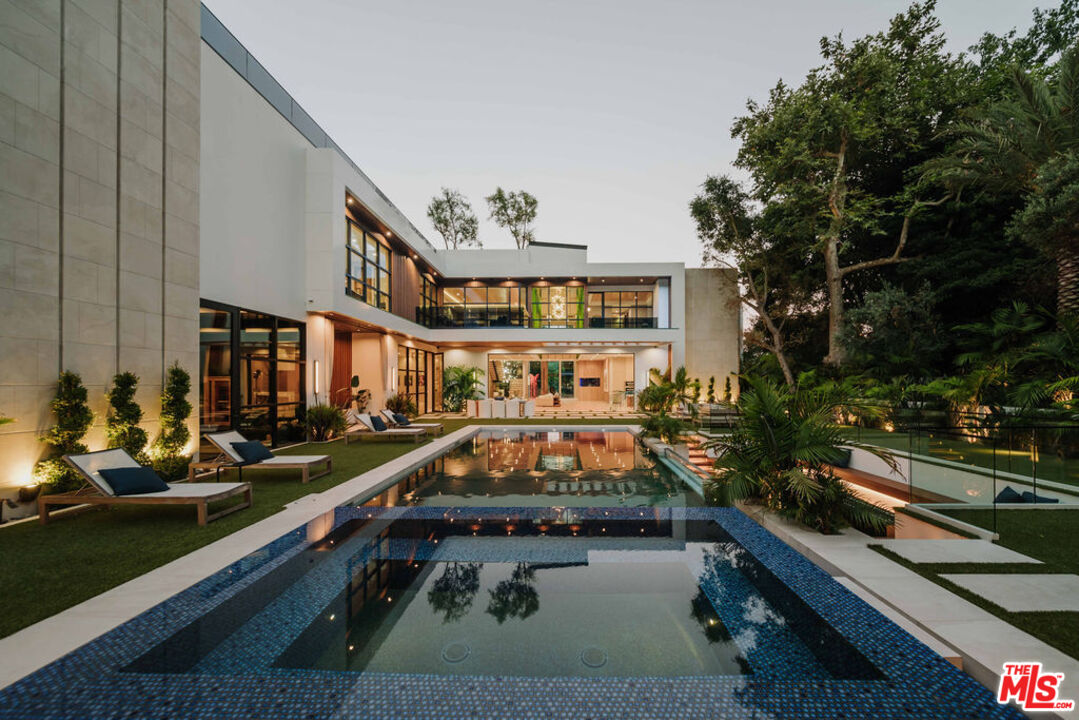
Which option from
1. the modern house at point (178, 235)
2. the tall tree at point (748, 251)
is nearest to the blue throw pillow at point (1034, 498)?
the modern house at point (178, 235)

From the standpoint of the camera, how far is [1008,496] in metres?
4.47

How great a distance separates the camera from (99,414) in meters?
5.66

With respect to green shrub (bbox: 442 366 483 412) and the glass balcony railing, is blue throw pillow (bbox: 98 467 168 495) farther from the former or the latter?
the glass balcony railing

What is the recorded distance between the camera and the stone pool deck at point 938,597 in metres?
2.16

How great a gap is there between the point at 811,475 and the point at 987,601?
172 centimetres

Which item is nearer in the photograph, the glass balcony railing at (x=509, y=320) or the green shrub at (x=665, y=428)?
the green shrub at (x=665, y=428)

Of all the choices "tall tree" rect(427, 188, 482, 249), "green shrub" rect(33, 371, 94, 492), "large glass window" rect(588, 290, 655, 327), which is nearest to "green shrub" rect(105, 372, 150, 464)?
"green shrub" rect(33, 371, 94, 492)

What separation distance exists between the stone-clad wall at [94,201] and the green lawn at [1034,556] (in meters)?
8.68

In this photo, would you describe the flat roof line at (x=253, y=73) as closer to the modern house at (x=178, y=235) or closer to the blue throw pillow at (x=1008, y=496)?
the modern house at (x=178, y=235)

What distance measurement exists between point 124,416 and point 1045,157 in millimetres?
18733

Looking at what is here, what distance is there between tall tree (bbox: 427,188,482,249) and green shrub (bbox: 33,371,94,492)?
26463 mm

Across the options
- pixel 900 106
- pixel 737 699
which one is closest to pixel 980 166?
pixel 900 106

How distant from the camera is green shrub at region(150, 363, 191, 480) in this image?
21.2ft

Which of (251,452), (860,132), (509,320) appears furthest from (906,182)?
(251,452)
